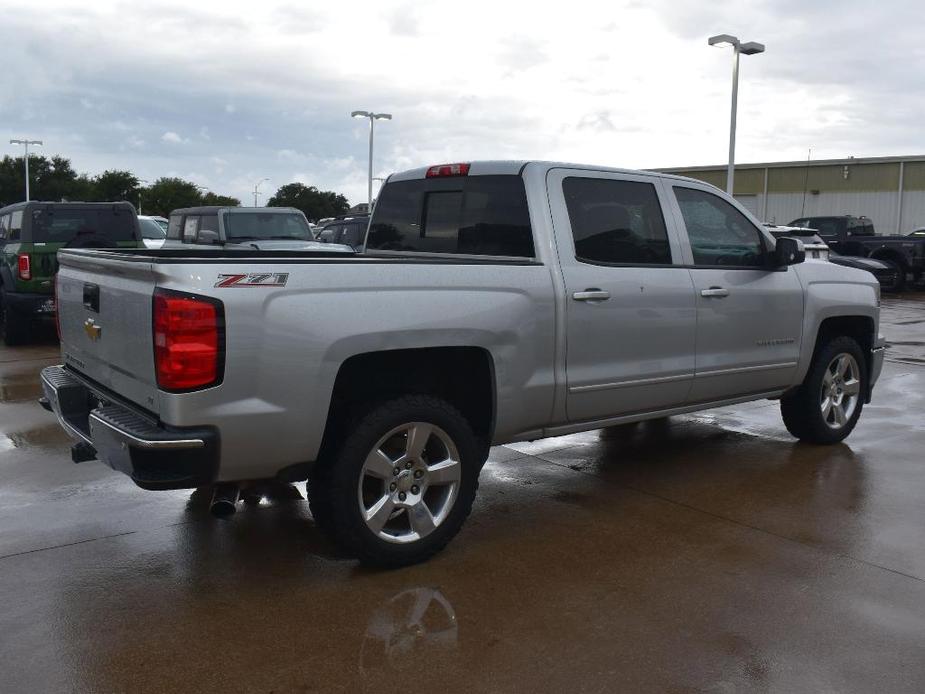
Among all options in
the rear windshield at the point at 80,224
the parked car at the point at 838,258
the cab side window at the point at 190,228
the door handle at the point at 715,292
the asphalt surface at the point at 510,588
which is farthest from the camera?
the parked car at the point at 838,258

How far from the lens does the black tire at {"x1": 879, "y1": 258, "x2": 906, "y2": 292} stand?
23906 mm

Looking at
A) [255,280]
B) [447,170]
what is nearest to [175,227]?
[447,170]

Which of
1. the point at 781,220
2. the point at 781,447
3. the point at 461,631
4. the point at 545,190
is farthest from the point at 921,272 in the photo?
the point at 461,631

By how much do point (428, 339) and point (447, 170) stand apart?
1516mm

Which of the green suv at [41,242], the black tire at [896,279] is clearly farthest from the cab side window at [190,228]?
the black tire at [896,279]

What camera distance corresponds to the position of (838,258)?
20.8 m

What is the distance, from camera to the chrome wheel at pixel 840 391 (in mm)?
6695

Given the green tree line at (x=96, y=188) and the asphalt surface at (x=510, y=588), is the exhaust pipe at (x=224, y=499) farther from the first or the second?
the green tree line at (x=96, y=188)

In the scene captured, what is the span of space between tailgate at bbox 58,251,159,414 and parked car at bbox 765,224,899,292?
12.5 m

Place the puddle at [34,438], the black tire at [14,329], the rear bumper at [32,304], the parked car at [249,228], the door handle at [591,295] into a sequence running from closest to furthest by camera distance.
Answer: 1. the door handle at [591,295]
2. the puddle at [34,438]
3. the rear bumper at [32,304]
4. the black tire at [14,329]
5. the parked car at [249,228]

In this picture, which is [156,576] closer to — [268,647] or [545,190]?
[268,647]

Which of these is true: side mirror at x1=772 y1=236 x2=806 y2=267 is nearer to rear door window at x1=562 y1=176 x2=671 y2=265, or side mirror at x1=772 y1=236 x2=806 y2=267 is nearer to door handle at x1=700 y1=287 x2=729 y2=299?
door handle at x1=700 y1=287 x2=729 y2=299

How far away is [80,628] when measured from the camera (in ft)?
11.9

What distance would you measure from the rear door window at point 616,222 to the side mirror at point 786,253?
957mm
